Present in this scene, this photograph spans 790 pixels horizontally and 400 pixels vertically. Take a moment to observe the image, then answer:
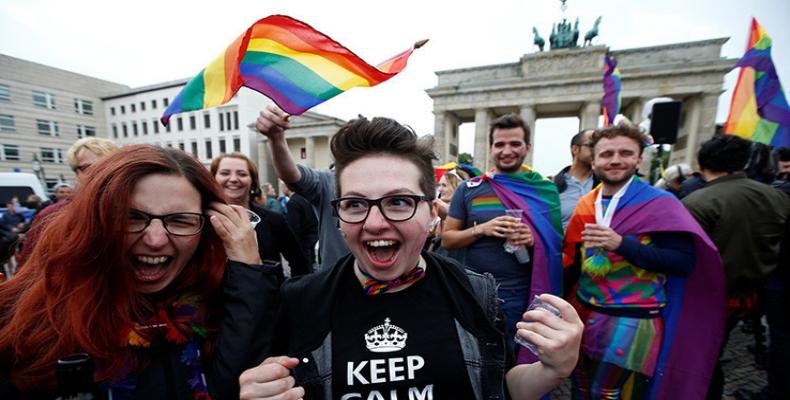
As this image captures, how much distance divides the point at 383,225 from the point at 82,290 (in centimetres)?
108

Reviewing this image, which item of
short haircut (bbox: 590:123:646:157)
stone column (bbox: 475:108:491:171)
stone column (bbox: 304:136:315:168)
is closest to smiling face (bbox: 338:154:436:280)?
short haircut (bbox: 590:123:646:157)

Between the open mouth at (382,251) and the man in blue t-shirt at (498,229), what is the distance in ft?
4.79

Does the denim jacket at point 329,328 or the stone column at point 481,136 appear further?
the stone column at point 481,136

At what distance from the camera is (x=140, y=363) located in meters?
1.14

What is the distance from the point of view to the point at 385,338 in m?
1.22

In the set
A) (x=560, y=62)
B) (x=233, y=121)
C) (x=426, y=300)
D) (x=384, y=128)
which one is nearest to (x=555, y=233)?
(x=426, y=300)

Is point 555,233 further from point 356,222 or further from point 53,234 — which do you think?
point 53,234

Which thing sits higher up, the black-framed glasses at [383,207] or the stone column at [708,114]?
the stone column at [708,114]

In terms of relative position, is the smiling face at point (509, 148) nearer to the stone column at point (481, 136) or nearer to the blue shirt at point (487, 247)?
the blue shirt at point (487, 247)

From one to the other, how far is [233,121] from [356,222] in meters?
42.8

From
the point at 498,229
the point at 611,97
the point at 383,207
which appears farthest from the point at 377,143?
the point at 611,97

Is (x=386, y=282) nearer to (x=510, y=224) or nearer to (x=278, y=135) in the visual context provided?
(x=278, y=135)

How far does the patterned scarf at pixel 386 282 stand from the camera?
126 centimetres

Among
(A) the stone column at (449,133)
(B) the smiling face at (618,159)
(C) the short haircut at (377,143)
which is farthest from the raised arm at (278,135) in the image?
(A) the stone column at (449,133)
